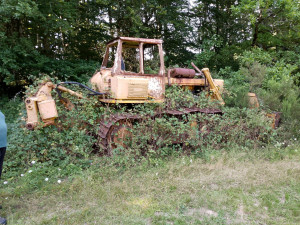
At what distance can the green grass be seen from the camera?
3.36 meters

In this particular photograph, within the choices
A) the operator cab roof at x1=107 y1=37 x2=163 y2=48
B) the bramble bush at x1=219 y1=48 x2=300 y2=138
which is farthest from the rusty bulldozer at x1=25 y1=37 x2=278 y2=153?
the bramble bush at x1=219 y1=48 x2=300 y2=138

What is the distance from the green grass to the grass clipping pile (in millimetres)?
539

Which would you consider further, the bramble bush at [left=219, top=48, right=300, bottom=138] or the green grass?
the bramble bush at [left=219, top=48, right=300, bottom=138]

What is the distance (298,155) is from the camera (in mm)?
5820

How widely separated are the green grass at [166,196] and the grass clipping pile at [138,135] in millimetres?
539

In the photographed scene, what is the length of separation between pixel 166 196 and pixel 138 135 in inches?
70.1

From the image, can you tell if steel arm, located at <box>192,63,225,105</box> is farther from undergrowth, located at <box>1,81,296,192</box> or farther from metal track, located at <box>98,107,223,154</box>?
metal track, located at <box>98,107,223,154</box>

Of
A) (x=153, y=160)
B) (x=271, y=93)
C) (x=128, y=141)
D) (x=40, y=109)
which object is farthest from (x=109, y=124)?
(x=271, y=93)

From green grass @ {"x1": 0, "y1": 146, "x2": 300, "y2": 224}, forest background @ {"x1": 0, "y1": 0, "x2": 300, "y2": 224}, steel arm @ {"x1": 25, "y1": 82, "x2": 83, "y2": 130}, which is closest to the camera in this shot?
green grass @ {"x1": 0, "y1": 146, "x2": 300, "y2": 224}

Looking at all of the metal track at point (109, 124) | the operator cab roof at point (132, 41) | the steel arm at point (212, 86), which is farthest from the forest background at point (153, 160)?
the operator cab roof at point (132, 41)

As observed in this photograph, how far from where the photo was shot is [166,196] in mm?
3863

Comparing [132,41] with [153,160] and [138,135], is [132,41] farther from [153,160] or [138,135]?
[153,160]

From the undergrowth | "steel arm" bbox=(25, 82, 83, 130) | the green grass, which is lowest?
the green grass

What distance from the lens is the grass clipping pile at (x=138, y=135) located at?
5.09m
